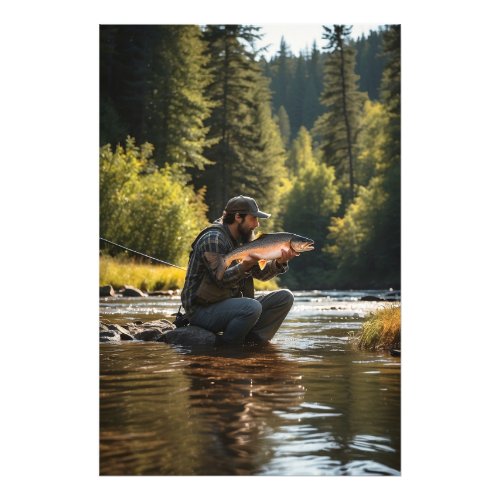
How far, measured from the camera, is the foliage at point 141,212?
14.5 meters

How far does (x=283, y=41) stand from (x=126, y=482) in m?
5.71

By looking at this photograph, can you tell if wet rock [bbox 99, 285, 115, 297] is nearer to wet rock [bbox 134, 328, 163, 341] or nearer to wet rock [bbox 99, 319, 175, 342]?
wet rock [bbox 99, 319, 175, 342]

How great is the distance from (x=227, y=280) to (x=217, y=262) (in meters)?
0.15

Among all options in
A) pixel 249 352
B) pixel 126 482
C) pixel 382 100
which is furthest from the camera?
pixel 382 100

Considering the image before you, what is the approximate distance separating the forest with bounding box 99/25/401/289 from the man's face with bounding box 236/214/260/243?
111 inches

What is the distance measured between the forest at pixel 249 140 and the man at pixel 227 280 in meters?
2.82

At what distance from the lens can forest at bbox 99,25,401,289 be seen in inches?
521

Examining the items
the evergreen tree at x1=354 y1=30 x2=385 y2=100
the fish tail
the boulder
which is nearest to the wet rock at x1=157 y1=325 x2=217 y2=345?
the fish tail

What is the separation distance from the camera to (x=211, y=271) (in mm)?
5809

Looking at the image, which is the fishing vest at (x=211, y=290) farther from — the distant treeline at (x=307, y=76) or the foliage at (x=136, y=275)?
the foliage at (x=136, y=275)
